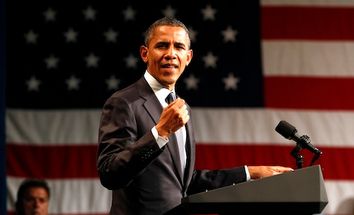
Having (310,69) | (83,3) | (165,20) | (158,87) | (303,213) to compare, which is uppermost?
(83,3)

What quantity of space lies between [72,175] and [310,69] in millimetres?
1586

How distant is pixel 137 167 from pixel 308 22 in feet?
9.69

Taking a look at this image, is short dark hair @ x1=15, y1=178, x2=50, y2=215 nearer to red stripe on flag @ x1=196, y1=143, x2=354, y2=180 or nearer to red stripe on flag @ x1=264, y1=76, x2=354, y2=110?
red stripe on flag @ x1=196, y1=143, x2=354, y2=180

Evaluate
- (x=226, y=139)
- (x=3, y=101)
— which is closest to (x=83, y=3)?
(x=3, y=101)

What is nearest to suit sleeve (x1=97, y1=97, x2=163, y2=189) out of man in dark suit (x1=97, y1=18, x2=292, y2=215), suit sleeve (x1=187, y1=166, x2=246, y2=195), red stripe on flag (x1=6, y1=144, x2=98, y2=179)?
man in dark suit (x1=97, y1=18, x2=292, y2=215)

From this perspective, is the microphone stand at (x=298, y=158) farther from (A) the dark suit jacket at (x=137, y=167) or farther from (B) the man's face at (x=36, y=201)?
(B) the man's face at (x=36, y=201)

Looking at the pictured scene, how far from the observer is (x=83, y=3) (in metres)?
4.36

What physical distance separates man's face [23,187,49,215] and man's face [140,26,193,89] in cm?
219

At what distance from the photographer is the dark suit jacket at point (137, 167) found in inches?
67.1

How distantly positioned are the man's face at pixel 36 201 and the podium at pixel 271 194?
2.47 meters

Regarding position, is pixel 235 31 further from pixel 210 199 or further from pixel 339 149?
pixel 210 199

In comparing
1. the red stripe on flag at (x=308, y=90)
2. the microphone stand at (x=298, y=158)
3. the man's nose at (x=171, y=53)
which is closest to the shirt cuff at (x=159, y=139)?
the man's nose at (x=171, y=53)

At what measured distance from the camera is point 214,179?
6.82ft

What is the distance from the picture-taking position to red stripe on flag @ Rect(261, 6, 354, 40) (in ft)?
14.4
